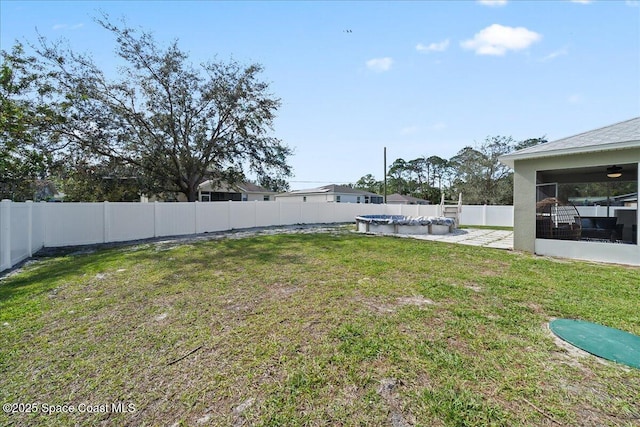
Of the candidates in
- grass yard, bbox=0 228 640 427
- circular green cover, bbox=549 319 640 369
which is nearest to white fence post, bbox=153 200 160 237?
grass yard, bbox=0 228 640 427

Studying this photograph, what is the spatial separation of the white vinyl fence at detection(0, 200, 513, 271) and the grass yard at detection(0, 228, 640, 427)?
250cm

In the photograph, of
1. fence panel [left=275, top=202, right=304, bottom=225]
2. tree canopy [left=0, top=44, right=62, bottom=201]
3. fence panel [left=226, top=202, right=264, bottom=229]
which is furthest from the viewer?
fence panel [left=275, top=202, right=304, bottom=225]

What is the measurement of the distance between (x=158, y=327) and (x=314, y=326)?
1.70 m

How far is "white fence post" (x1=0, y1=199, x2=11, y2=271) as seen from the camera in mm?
5895

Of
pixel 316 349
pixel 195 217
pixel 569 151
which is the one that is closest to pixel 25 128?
pixel 195 217

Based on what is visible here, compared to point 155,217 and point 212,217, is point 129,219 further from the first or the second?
point 212,217

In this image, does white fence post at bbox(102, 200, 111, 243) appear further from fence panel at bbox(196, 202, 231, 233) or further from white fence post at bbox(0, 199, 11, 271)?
white fence post at bbox(0, 199, 11, 271)

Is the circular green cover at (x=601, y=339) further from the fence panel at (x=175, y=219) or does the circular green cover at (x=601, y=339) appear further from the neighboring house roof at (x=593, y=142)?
the fence panel at (x=175, y=219)

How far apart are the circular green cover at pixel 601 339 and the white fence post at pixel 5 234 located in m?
9.33

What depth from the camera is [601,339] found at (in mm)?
2764

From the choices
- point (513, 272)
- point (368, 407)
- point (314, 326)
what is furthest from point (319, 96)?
point (368, 407)

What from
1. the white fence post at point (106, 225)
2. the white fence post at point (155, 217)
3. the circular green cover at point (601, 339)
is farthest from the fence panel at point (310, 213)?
the circular green cover at point (601, 339)

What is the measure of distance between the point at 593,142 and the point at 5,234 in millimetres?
12688

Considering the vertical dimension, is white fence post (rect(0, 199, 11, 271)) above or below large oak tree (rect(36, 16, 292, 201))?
below
